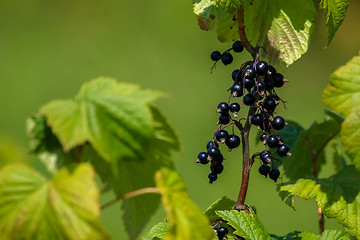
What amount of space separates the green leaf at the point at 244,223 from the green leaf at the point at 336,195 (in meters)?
0.15

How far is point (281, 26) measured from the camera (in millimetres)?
1037

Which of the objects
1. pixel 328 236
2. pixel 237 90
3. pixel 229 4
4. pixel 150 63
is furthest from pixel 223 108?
pixel 150 63

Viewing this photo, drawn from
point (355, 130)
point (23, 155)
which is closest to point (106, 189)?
point (355, 130)

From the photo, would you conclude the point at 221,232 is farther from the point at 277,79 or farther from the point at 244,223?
the point at 277,79

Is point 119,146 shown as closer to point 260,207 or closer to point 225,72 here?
point 260,207

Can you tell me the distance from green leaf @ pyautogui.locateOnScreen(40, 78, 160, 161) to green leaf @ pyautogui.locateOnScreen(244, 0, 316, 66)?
34cm

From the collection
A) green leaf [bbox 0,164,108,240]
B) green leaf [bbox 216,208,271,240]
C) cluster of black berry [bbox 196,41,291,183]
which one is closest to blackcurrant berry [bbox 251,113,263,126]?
cluster of black berry [bbox 196,41,291,183]

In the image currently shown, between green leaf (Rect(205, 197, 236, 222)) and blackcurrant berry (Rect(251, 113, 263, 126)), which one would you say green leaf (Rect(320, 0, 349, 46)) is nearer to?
blackcurrant berry (Rect(251, 113, 263, 126))

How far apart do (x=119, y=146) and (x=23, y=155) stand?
90cm

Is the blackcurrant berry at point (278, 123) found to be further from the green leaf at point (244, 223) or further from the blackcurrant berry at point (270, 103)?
the green leaf at point (244, 223)

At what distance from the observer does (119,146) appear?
0.73 meters

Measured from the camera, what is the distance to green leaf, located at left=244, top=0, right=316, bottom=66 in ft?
3.33

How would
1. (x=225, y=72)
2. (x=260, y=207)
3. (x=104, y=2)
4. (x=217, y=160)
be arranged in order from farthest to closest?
(x=104, y=2) < (x=225, y=72) < (x=260, y=207) < (x=217, y=160)

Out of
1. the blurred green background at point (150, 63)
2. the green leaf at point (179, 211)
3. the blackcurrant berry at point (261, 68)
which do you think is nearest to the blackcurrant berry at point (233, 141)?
the blackcurrant berry at point (261, 68)
